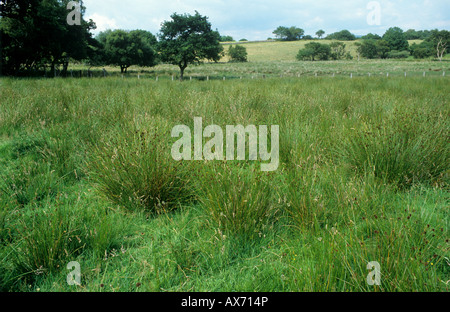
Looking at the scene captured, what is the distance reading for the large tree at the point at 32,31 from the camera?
1933 centimetres

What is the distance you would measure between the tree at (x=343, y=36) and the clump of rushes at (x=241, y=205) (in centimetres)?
8562

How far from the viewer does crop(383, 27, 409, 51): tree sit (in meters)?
69.3

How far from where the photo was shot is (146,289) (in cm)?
164

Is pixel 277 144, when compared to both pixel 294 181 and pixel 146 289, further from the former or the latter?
pixel 146 289

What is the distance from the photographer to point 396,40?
231 feet

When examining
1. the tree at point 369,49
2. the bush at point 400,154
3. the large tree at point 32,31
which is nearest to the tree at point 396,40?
the tree at point 369,49

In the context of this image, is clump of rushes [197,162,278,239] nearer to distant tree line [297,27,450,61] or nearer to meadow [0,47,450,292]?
meadow [0,47,450,292]

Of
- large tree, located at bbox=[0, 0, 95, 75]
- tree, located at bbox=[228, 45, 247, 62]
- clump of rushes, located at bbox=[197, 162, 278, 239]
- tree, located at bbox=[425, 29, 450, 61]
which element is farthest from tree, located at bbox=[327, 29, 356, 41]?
Result: clump of rushes, located at bbox=[197, 162, 278, 239]

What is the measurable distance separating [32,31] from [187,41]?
13.6 m

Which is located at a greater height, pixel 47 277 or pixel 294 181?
pixel 294 181

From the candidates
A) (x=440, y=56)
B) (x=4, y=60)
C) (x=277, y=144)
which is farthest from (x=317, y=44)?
(x=277, y=144)

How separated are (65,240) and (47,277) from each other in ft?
0.87

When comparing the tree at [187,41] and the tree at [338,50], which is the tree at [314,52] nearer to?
the tree at [338,50]

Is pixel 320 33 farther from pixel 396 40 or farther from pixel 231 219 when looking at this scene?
pixel 231 219
